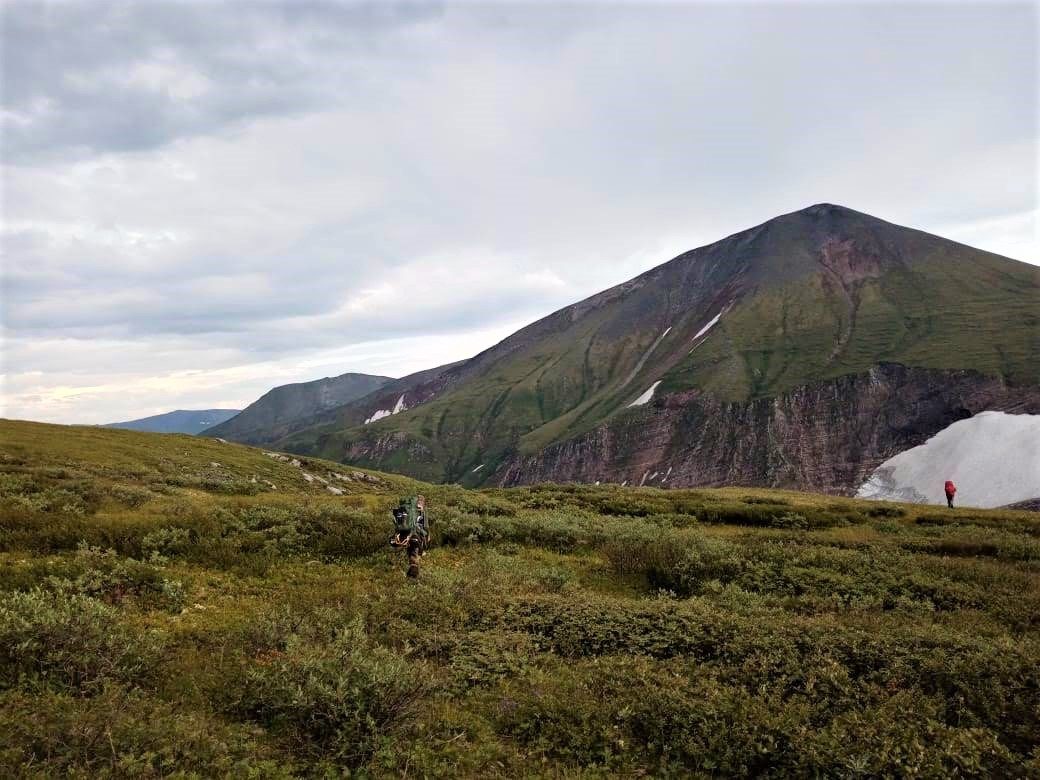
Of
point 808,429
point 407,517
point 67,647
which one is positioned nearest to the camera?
point 67,647

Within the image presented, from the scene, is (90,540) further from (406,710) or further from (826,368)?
(826,368)

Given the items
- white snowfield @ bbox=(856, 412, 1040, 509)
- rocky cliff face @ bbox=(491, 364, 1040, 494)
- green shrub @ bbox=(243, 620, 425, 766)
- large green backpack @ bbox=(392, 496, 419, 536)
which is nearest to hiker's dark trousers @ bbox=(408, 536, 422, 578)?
large green backpack @ bbox=(392, 496, 419, 536)

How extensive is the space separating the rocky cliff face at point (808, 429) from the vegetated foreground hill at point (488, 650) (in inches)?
5284

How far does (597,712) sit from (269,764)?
5196 mm

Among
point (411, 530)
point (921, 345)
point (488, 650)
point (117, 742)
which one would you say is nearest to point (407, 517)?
point (411, 530)

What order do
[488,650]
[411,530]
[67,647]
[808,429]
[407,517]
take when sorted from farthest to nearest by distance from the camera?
[808,429], [407,517], [411,530], [488,650], [67,647]

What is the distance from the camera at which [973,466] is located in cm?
11156

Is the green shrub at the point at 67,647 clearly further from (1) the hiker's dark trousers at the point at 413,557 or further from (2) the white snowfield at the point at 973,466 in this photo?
(2) the white snowfield at the point at 973,466

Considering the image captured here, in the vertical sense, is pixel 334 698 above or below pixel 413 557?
below

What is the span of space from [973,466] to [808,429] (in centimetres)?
4599

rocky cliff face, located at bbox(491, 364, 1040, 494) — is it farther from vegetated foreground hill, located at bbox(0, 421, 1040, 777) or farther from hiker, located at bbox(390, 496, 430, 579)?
hiker, located at bbox(390, 496, 430, 579)

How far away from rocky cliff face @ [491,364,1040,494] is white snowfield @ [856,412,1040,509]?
5624mm

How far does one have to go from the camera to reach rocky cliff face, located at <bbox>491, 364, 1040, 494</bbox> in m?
137

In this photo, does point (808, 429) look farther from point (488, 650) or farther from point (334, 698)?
point (334, 698)
